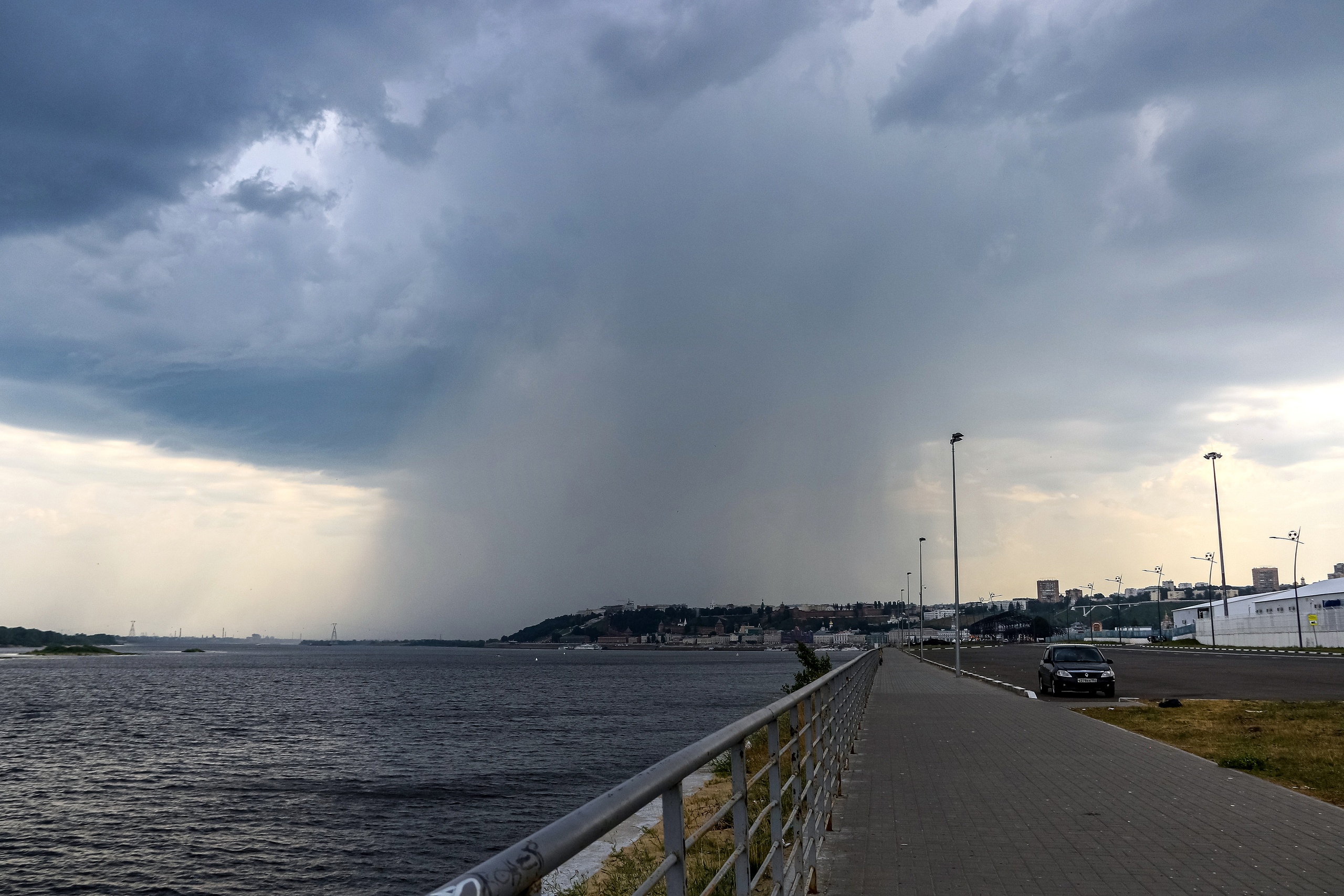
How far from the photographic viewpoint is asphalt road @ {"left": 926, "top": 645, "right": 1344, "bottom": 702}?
26.6 metres

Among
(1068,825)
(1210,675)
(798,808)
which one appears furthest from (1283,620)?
(798,808)

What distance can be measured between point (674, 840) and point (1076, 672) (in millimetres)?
27620

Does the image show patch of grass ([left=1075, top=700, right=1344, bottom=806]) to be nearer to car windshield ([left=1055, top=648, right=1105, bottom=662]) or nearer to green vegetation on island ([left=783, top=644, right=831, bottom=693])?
car windshield ([left=1055, top=648, right=1105, bottom=662])

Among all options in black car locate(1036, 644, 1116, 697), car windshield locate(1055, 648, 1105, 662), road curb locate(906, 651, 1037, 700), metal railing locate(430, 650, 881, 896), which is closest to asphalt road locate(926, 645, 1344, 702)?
black car locate(1036, 644, 1116, 697)

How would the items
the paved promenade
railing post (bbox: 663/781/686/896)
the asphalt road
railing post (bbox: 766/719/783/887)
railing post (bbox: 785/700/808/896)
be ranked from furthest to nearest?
the asphalt road < the paved promenade < railing post (bbox: 785/700/808/896) < railing post (bbox: 766/719/783/887) < railing post (bbox: 663/781/686/896)

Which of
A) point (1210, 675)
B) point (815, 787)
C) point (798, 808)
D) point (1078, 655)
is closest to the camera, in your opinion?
point (798, 808)

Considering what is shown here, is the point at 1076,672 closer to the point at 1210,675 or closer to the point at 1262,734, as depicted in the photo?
the point at 1262,734

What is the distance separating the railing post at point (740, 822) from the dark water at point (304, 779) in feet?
33.3

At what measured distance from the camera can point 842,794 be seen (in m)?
10.6

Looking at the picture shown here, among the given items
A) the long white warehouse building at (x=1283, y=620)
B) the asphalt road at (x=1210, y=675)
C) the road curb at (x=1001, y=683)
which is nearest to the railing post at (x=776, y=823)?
the road curb at (x=1001, y=683)

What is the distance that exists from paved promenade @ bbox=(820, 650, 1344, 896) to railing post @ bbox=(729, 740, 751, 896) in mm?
3096

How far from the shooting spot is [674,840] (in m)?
2.65

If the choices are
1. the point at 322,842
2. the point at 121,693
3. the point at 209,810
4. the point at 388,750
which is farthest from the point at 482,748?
the point at 121,693

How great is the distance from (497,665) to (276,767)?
129 m
